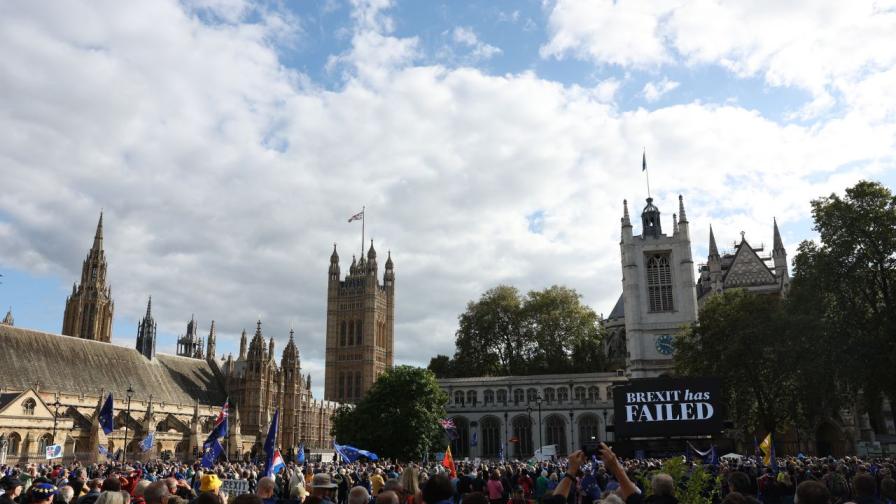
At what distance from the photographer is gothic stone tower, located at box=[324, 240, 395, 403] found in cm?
10719

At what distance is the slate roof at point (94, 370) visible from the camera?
55803 millimetres

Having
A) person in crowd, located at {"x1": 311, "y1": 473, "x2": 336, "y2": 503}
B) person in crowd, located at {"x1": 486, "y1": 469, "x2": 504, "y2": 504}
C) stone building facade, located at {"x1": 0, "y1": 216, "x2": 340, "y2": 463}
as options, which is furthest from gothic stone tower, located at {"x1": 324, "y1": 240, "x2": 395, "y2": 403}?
person in crowd, located at {"x1": 311, "y1": 473, "x2": 336, "y2": 503}

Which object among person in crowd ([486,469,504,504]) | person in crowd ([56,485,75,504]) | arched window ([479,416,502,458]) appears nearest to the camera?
person in crowd ([56,485,75,504])

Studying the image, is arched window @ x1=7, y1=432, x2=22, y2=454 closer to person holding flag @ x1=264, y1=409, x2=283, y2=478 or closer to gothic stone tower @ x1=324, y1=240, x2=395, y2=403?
person holding flag @ x1=264, y1=409, x2=283, y2=478

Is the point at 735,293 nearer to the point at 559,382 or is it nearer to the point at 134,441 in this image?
the point at 559,382

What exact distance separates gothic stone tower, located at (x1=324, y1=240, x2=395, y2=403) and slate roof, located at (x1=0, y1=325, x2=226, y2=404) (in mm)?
31936

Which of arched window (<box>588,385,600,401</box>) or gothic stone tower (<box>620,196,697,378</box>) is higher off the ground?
gothic stone tower (<box>620,196,697,378</box>)

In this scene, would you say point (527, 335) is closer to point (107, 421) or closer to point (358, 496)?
point (107, 421)

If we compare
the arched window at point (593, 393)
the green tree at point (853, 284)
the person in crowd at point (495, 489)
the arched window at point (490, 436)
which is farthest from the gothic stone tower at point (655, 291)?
the person in crowd at point (495, 489)

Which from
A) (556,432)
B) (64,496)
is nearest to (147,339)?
(556,432)

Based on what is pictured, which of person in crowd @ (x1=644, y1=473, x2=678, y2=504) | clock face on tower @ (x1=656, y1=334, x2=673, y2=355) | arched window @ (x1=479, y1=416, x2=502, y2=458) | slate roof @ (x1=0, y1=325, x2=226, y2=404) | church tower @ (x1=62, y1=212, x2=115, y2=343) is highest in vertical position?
church tower @ (x1=62, y1=212, x2=115, y2=343)

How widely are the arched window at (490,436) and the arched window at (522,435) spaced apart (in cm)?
158

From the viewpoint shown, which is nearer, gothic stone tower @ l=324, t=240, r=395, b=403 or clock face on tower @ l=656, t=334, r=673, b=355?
clock face on tower @ l=656, t=334, r=673, b=355

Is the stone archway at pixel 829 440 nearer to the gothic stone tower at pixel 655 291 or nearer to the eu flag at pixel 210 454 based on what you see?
the gothic stone tower at pixel 655 291
